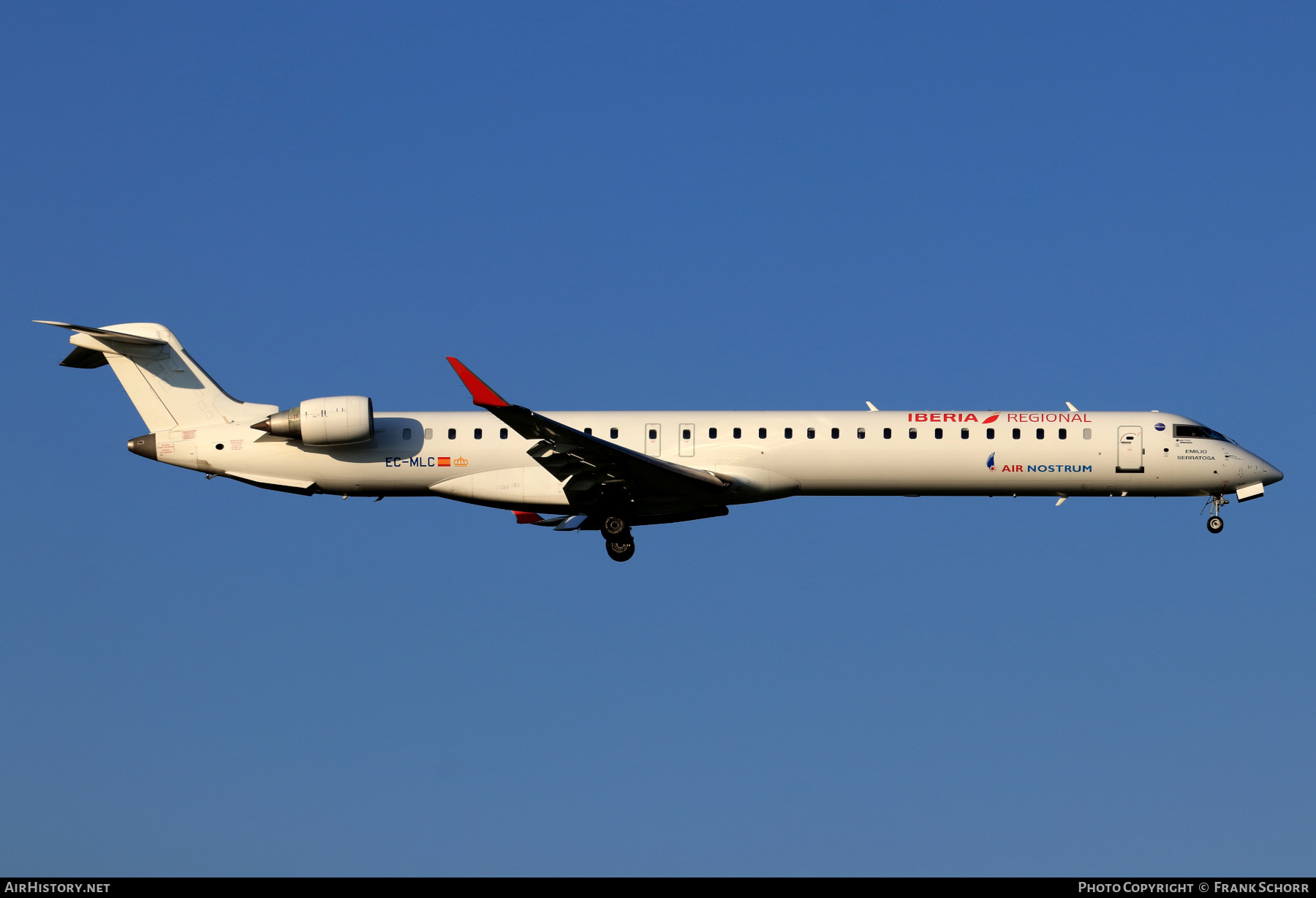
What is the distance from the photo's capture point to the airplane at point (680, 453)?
30.6 metres

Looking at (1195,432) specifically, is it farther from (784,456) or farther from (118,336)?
(118,336)

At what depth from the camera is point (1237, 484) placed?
31438mm

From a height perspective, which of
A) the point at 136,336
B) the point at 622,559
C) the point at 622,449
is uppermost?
the point at 136,336

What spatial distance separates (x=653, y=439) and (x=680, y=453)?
0.68 metres

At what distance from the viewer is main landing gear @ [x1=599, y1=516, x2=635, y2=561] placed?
30.9m

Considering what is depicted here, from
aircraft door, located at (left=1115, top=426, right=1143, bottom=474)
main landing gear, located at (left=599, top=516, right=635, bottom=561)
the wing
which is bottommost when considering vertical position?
main landing gear, located at (left=599, top=516, right=635, bottom=561)

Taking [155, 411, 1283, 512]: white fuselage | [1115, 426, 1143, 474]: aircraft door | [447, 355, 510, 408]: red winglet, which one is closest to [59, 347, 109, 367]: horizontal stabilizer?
[155, 411, 1283, 512]: white fuselage

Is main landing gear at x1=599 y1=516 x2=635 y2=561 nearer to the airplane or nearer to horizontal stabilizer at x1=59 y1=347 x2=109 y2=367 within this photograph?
the airplane

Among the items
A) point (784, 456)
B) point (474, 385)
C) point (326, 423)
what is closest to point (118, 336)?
point (326, 423)

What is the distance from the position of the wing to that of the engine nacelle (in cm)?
385

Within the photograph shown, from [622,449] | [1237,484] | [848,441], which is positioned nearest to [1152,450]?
[1237,484]

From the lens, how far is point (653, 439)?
30953mm
